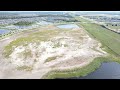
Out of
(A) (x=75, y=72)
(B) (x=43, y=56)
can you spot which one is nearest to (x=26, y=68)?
(B) (x=43, y=56)

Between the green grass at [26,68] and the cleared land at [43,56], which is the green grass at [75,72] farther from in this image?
the green grass at [26,68]

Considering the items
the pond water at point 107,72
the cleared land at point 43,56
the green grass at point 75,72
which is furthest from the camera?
the cleared land at point 43,56

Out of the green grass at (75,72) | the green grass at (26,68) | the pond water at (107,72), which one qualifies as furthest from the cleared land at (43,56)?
the pond water at (107,72)

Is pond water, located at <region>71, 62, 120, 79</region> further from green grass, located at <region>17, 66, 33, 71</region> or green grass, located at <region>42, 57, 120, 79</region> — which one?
green grass, located at <region>17, 66, 33, 71</region>

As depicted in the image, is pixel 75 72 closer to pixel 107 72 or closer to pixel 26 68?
pixel 107 72

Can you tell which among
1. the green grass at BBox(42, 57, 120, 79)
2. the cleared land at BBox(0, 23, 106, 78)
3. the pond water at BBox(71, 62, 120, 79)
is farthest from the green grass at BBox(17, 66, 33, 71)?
the pond water at BBox(71, 62, 120, 79)

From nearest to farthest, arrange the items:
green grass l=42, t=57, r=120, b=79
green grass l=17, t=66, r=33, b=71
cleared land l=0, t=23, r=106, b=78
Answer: green grass l=42, t=57, r=120, b=79 → cleared land l=0, t=23, r=106, b=78 → green grass l=17, t=66, r=33, b=71

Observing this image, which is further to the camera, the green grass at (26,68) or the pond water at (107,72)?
the green grass at (26,68)
